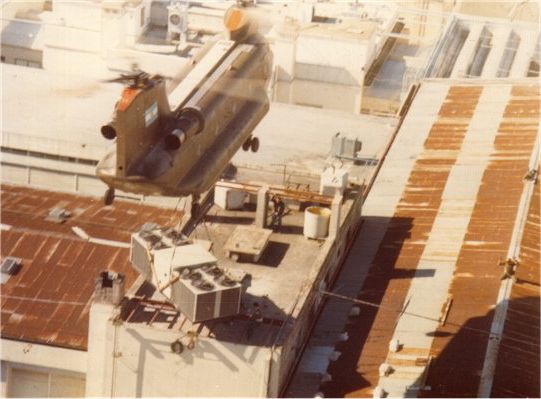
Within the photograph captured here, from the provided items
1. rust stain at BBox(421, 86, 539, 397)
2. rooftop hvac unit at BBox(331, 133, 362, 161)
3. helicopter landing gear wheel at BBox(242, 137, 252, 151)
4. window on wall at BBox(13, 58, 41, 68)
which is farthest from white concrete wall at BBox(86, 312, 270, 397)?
window on wall at BBox(13, 58, 41, 68)

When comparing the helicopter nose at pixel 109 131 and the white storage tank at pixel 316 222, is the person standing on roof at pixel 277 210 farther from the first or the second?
the helicopter nose at pixel 109 131

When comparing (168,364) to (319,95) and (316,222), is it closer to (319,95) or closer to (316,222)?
(316,222)

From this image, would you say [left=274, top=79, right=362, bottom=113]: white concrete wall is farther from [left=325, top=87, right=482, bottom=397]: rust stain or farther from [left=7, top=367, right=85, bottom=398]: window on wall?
[left=7, top=367, right=85, bottom=398]: window on wall

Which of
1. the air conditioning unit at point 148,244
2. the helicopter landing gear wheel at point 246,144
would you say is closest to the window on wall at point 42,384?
the air conditioning unit at point 148,244

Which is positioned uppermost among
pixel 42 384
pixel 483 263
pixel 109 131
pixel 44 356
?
pixel 109 131

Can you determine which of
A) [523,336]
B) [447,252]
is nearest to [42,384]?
[447,252]

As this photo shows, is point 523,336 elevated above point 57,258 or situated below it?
above

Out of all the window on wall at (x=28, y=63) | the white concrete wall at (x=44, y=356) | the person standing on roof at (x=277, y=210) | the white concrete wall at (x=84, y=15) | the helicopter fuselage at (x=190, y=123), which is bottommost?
the window on wall at (x=28, y=63)

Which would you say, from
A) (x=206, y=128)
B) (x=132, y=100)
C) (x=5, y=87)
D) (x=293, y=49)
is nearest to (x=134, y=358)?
(x=206, y=128)

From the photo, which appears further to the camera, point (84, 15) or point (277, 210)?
point (84, 15)
